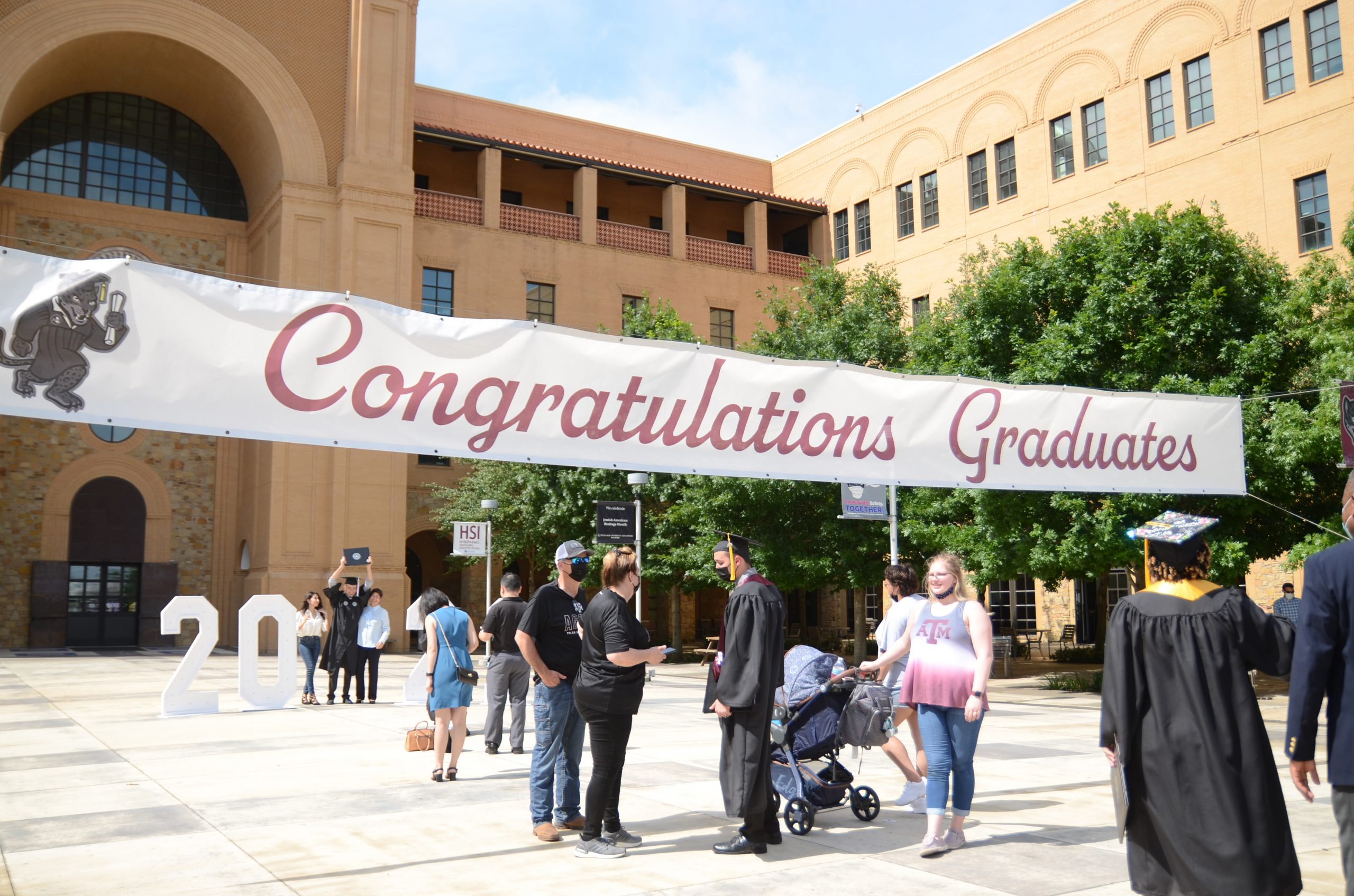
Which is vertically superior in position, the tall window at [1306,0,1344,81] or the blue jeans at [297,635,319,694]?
the tall window at [1306,0,1344,81]

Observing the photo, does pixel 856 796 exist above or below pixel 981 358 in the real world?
below

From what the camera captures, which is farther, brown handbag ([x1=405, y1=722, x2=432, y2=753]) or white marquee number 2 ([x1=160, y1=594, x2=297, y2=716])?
white marquee number 2 ([x1=160, y1=594, x2=297, y2=716])

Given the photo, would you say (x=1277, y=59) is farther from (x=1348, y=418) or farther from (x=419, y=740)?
(x=419, y=740)

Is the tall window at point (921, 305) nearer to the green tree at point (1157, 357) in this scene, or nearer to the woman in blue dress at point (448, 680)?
the green tree at point (1157, 357)

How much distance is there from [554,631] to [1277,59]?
92.3 ft

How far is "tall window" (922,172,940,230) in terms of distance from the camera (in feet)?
121

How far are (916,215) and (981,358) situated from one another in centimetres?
1829

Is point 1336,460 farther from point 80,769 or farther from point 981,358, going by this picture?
point 80,769

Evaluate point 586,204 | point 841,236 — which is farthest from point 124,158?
point 841,236

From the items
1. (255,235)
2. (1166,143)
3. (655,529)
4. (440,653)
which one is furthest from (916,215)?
(440,653)

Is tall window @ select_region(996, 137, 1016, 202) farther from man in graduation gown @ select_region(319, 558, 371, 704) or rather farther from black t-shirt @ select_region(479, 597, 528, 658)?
black t-shirt @ select_region(479, 597, 528, 658)

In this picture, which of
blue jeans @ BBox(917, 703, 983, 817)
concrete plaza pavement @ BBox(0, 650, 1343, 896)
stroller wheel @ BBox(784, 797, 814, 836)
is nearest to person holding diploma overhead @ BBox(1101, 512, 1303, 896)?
concrete plaza pavement @ BBox(0, 650, 1343, 896)

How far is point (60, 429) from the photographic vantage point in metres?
31.2

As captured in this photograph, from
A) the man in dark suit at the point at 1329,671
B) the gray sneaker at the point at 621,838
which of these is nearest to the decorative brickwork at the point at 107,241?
the gray sneaker at the point at 621,838
